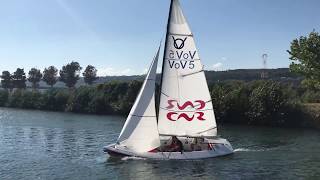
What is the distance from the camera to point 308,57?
93.1m

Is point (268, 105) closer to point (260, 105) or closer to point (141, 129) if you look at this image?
point (260, 105)

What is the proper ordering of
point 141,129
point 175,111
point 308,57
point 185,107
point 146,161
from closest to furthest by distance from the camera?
1. point 146,161
2. point 141,129
3. point 175,111
4. point 185,107
5. point 308,57

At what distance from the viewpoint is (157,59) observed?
53.4 m

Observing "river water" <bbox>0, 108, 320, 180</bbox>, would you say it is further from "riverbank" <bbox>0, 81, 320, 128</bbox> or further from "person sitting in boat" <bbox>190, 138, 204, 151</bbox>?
"riverbank" <bbox>0, 81, 320, 128</bbox>

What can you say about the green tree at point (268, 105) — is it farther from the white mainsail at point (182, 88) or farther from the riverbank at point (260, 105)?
the white mainsail at point (182, 88)

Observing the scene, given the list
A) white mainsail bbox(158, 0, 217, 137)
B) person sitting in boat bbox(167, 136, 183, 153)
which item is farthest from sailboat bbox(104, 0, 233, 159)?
person sitting in boat bbox(167, 136, 183, 153)

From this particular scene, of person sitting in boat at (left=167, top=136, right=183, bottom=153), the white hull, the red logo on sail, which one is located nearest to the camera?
the white hull

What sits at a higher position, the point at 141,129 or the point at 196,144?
the point at 141,129

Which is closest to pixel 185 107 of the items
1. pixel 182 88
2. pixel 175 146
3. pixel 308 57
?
pixel 182 88

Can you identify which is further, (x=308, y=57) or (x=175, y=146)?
(x=308, y=57)

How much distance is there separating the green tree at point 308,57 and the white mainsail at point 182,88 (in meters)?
46.8

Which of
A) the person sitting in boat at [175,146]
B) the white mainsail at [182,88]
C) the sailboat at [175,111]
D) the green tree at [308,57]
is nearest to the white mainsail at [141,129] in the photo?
the sailboat at [175,111]

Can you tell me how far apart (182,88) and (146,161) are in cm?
883

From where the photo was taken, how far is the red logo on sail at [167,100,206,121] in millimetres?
52688
